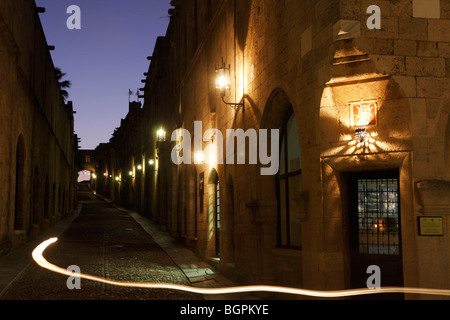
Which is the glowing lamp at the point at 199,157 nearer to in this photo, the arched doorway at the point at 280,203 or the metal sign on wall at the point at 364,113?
the arched doorway at the point at 280,203

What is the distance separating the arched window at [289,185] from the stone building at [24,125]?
27.8 ft

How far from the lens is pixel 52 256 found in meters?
14.8

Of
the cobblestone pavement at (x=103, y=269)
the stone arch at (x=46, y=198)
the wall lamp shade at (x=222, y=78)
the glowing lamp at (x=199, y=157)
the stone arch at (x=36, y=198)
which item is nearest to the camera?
the cobblestone pavement at (x=103, y=269)

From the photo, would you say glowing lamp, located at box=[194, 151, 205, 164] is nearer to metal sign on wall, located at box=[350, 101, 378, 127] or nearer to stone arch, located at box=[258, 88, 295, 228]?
stone arch, located at box=[258, 88, 295, 228]

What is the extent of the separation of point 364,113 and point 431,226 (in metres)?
1.95

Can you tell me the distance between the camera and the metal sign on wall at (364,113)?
Result: 291 inches

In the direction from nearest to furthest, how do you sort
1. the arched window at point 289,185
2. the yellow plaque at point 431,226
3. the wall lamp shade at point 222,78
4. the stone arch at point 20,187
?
the yellow plaque at point 431,226, the arched window at point 289,185, the wall lamp shade at point 222,78, the stone arch at point 20,187

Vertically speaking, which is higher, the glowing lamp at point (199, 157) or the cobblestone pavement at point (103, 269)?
the glowing lamp at point (199, 157)

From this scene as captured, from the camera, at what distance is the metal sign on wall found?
7379 millimetres

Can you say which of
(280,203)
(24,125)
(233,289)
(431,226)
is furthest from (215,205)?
(431,226)

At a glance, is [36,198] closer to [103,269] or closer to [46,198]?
[46,198]

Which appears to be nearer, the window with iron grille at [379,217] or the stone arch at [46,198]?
the window with iron grille at [379,217]

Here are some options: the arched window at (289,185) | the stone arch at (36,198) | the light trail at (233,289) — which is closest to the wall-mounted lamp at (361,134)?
the arched window at (289,185)

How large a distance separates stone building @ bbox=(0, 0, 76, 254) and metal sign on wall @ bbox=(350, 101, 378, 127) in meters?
10.4
